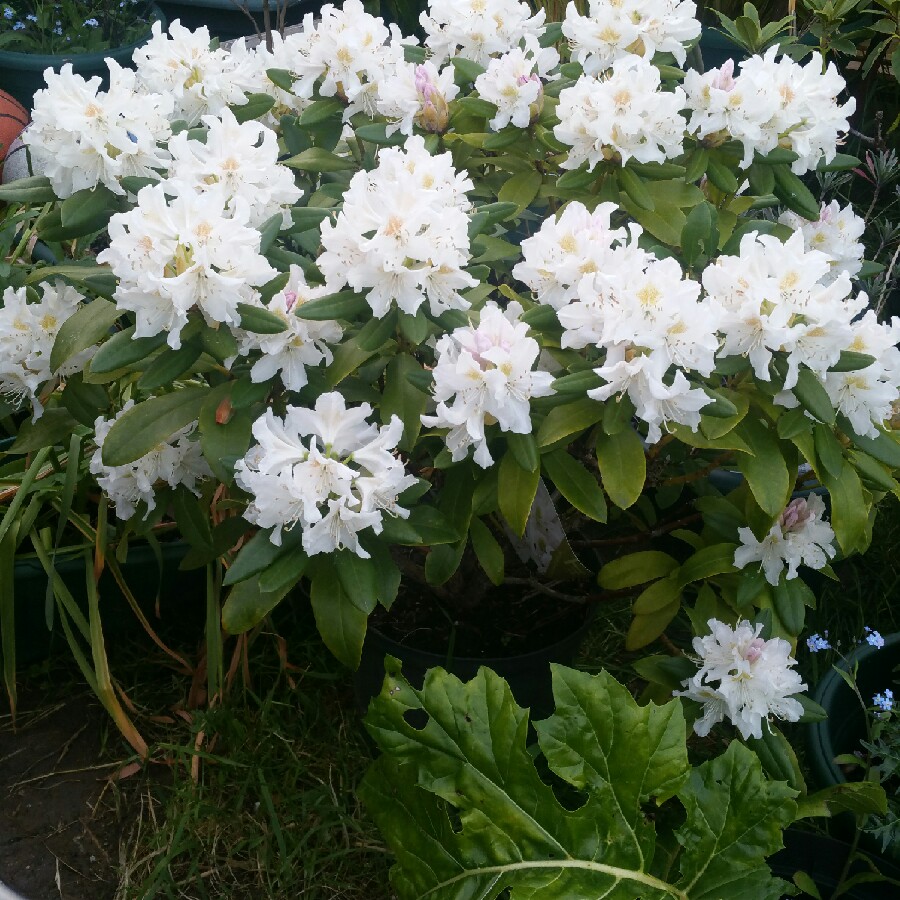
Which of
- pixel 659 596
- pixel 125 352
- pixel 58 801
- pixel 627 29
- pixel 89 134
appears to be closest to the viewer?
pixel 125 352

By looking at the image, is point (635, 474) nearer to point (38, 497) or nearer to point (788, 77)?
point (788, 77)

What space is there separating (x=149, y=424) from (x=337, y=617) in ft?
1.19

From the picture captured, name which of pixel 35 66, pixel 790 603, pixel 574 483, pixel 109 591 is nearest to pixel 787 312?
pixel 574 483

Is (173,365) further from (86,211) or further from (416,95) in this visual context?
(416,95)

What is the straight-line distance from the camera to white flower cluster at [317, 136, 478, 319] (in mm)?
1233

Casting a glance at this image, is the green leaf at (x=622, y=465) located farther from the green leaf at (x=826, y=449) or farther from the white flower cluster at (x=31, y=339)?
the white flower cluster at (x=31, y=339)

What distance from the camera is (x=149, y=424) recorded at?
1.41 metres

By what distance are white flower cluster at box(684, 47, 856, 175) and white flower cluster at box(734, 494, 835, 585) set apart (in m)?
0.52

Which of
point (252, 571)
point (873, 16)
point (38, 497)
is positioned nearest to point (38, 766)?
point (38, 497)

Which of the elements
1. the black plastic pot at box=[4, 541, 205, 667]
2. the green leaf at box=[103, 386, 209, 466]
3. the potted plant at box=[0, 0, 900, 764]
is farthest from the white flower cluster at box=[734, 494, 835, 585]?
the black plastic pot at box=[4, 541, 205, 667]

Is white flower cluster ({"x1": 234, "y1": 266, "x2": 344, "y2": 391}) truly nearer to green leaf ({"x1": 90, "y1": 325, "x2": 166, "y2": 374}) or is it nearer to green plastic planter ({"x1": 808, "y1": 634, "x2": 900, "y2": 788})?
green leaf ({"x1": 90, "y1": 325, "x2": 166, "y2": 374})

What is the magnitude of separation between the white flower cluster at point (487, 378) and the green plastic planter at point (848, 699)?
86cm

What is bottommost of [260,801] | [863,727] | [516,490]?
[260,801]

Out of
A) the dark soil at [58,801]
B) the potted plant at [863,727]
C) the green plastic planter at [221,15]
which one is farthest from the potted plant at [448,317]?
the green plastic planter at [221,15]
